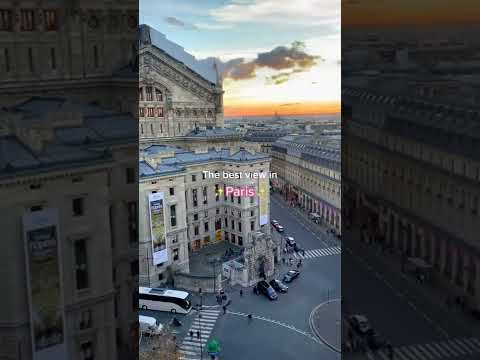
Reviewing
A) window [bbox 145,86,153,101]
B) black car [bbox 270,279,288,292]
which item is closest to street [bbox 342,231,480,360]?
black car [bbox 270,279,288,292]

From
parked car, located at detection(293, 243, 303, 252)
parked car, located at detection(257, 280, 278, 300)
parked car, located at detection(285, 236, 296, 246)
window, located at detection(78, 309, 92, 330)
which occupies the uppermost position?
parked car, located at detection(285, 236, 296, 246)

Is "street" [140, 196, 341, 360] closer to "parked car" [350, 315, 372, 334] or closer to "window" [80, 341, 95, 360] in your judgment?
"parked car" [350, 315, 372, 334]

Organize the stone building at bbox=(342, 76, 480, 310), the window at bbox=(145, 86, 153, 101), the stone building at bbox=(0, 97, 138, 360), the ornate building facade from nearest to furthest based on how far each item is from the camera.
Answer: the stone building at bbox=(342, 76, 480, 310), the stone building at bbox=(0, 97, 138, 360), the ornate building facade, the window at bbox=(145, 86, 153, 101)

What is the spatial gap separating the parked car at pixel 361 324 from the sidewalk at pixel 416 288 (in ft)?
0.97

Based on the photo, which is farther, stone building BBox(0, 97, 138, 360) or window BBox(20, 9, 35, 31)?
window BBox(20, 9, 35, 31)

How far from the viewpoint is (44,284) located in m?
3.26

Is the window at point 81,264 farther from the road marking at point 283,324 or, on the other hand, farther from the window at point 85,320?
the road marking at point 283,324

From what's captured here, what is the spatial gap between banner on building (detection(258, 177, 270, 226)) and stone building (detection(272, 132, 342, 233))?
0.05m

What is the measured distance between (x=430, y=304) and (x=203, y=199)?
4.76 feet

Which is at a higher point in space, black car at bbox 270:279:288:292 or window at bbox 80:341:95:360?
black car at bbox 270:279:288:292

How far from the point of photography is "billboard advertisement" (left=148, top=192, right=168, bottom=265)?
346 cm

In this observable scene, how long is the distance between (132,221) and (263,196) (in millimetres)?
880

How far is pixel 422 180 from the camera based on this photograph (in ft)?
10.1

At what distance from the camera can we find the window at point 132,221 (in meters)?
3.54
